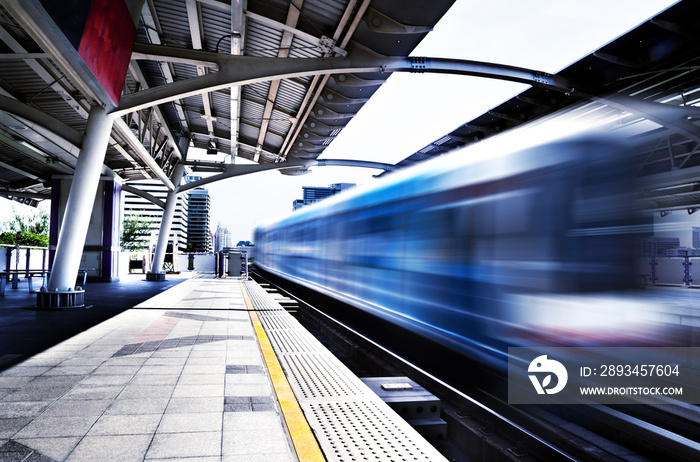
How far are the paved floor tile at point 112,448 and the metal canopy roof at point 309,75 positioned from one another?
428cm

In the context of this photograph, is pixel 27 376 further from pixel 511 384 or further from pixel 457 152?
pixel 457 152

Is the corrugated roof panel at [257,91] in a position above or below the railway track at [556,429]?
above

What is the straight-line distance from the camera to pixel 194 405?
12.5 ft

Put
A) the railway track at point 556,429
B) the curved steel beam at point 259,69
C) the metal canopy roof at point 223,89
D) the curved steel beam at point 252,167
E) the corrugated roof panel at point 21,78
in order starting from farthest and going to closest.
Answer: the curved steel beam at point 252,167 → the corrugated roof panel at point 21,78 → the curved steel beam at point 259,69 → the metal canopy roof at point 223,89 → the railway track at point 556,429

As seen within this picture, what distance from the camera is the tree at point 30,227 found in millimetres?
45719

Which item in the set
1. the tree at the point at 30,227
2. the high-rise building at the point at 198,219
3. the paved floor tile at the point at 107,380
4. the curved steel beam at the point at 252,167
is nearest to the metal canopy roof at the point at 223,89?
the curved steel beam at the point at 252,167

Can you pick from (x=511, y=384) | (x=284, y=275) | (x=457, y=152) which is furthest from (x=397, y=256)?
(x=284, y=275)

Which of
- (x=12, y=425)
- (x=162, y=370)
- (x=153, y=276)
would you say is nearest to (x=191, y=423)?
(x=12, y=425)

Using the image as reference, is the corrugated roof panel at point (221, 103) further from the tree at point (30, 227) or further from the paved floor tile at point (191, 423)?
the tree at point (30, 227)

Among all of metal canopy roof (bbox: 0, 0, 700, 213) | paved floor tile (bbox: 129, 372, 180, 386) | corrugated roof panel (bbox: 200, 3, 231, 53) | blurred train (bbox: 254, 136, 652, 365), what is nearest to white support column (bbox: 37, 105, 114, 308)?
metal canopy roof (bbox: 0, 0, 700, 213)

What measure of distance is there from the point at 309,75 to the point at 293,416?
26.5ft

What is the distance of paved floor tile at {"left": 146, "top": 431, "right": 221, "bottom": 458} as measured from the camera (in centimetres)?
286

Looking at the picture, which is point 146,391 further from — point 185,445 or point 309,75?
point 309,75

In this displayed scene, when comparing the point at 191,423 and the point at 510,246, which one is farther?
the point at 510,246
